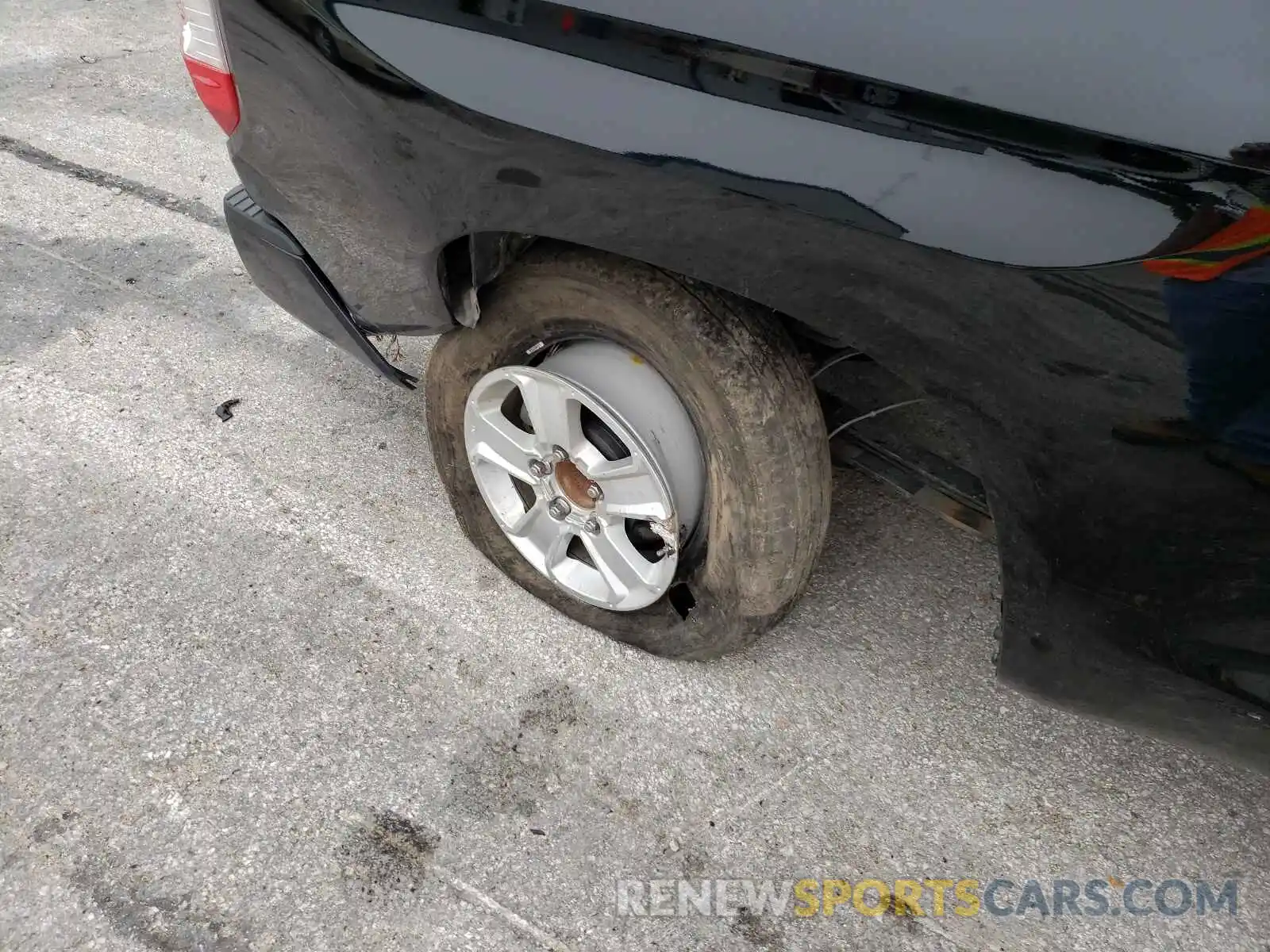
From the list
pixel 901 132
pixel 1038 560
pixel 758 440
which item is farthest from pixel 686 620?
pixel 901 132

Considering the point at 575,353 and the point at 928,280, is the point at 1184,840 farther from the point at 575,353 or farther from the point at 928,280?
the point at 575,353

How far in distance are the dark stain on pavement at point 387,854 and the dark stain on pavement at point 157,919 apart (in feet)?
0.72

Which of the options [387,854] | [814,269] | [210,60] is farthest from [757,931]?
[210,60]

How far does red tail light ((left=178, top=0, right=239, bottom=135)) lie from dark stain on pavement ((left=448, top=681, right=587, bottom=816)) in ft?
4.74

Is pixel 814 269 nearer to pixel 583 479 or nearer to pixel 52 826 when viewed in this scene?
pixel 583 479

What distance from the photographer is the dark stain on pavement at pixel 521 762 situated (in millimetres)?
1868

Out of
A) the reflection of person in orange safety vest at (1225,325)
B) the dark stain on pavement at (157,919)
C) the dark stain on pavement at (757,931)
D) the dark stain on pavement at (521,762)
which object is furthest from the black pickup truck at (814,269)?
the dark stain on pavement at (157,919)

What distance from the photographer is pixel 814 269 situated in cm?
133

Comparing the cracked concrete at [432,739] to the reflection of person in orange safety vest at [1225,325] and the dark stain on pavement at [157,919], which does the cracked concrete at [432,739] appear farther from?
the reflection of person in orange safety vest at [1225,325]

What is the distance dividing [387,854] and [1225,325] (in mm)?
1678

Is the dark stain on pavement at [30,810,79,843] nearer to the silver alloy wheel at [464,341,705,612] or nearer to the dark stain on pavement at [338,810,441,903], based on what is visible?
the dark stain on pavement at [338,810,441,903]

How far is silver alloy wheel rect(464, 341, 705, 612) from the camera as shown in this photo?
179 centimetres

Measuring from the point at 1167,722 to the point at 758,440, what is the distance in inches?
31.9

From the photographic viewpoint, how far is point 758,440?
1.68 meters
